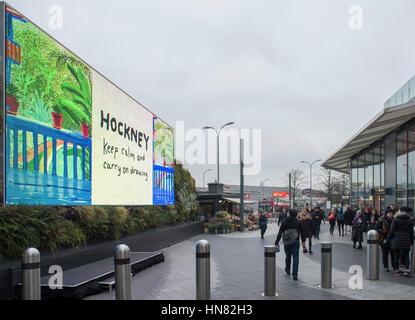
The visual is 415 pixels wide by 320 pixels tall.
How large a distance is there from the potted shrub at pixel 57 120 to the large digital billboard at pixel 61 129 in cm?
2

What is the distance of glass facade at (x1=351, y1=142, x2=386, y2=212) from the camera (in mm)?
A: 22109

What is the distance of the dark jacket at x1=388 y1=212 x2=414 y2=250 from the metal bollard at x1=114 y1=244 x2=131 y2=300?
639 cm

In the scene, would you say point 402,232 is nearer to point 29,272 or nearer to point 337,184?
point 29,272

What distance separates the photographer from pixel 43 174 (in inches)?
334

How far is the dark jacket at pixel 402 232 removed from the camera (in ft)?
29.3

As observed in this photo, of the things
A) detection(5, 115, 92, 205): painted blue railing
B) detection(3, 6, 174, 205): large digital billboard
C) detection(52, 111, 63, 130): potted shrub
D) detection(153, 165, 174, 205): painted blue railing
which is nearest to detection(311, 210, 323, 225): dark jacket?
detection(153, 165, 174, 205): painted blue railing

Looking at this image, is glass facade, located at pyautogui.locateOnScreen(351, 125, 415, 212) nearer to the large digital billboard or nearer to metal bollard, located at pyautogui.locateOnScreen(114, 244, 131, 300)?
the large digital billboard

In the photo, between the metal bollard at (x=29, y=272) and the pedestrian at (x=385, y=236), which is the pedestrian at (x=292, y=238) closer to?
the pedestrian at (x=385, y=236)

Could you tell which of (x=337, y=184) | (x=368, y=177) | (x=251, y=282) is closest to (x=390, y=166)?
(x=368, y=177)

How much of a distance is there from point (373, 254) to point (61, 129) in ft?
25.8

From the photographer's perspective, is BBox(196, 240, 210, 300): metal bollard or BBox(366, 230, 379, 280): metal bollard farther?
BBox(366, 230, 379, 280): metal bollard

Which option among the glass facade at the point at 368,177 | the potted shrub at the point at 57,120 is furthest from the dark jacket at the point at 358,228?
the potted shrub at the point at 57,120

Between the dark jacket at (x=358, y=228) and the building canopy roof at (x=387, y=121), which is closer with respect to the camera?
the building canopy roof at (x=387, y=121)

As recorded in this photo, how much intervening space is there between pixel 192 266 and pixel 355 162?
72.8 ft
